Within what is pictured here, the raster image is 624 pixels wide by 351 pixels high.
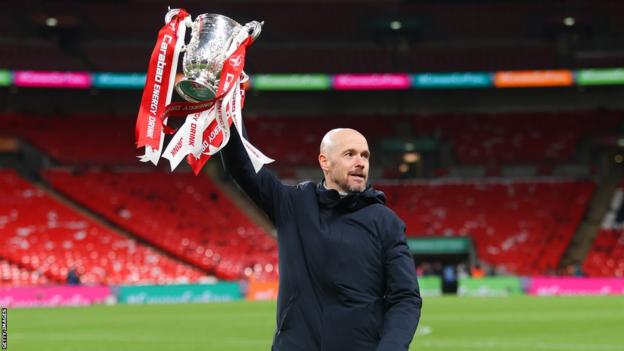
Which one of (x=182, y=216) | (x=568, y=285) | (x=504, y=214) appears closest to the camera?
(x=568, y=285)

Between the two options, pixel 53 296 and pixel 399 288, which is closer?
pixel 399 288

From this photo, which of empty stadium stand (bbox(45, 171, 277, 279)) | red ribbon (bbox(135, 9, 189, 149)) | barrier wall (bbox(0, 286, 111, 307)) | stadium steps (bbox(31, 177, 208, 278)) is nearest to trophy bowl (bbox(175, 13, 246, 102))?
red ribbon (bbox(135, 9, 189, 149))

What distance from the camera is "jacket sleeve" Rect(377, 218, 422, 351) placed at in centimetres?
470

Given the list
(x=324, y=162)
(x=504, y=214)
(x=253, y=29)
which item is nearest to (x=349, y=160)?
(x=324, y=162)

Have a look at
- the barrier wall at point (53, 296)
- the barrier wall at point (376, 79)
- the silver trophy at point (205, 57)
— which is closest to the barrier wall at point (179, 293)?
the barrier wall at point (53, 296)

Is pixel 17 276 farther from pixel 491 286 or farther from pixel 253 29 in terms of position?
pixel 253 29

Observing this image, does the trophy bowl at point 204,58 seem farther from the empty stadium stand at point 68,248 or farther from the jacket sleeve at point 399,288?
the empty stadium stand at point 68,248

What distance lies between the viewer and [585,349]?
15.2 meters

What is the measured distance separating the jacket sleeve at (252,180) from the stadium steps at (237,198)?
1608 inches

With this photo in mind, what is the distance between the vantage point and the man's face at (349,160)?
4.83m

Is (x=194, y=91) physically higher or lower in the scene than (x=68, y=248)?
higher

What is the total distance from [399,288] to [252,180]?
984 mm

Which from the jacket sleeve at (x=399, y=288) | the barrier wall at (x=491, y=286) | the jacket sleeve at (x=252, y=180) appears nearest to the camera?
the jacket sleeve at (x=399, y=288)

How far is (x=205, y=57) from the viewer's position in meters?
4.95
